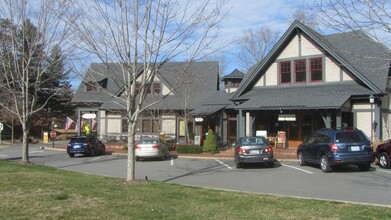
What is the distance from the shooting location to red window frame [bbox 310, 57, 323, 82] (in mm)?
25141

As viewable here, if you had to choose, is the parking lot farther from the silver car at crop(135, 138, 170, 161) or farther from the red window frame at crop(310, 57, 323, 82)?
the red window frame at crop(310, 57, 323, 82)

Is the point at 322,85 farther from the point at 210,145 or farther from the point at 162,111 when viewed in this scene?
the point at 162,111

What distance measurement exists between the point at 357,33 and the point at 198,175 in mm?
8370

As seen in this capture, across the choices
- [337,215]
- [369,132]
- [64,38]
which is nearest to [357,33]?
[337,215]

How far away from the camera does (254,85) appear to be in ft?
91.9

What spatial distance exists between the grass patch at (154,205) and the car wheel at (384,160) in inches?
366

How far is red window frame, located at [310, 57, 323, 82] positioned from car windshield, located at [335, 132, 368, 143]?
10.5 meters

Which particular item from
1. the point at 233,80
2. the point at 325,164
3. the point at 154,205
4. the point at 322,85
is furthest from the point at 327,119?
the point at 154,205

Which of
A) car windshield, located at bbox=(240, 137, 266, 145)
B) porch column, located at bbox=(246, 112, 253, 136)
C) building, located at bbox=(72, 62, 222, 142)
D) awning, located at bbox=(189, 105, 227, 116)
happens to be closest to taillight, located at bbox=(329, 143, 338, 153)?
car windshield, located at bbox=(240, 137, 266, 145)

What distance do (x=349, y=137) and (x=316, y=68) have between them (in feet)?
35.7

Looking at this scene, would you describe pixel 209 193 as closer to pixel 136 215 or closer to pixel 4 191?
pixel 136 215

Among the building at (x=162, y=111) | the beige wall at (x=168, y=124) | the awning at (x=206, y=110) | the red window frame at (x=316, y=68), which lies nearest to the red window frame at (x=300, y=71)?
the red window frame at (x=316, y=68)

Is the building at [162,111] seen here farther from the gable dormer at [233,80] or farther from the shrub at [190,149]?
the shrub at [190,149]

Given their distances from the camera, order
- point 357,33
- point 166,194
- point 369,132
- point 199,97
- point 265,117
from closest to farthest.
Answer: point 357,33, point 166,194, point 369,132, point 265,117, point 199,97
